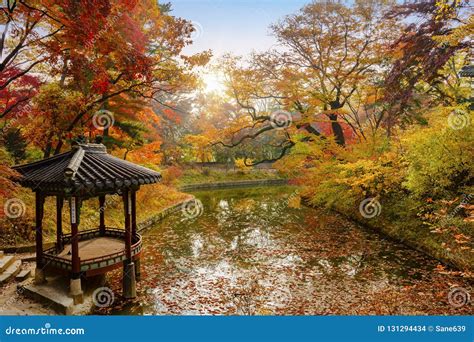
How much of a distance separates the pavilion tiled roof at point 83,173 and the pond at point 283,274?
10.3 feet

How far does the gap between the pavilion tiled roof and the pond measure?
3.13 metres

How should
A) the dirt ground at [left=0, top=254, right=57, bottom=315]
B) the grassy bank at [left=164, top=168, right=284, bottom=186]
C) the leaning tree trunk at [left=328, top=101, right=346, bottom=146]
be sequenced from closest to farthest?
the dirt ground at [left=0, top=254, right=57, bottom=315] → the leaning tree trunk at [left=328, top=101, right=346, bottom=146] → the grassy bank at [left=164, top=168, right=284, bottom=186]

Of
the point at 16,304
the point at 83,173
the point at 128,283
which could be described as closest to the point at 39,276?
the point at 16,304

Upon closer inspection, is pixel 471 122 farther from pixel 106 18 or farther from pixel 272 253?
pixel 106 18

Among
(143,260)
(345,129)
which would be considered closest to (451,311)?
(143,260)

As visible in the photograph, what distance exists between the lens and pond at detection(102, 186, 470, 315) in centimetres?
795

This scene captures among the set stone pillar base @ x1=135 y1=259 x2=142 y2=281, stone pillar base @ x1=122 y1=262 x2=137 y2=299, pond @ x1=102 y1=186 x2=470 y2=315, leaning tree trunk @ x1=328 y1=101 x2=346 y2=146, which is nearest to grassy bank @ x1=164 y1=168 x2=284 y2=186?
leaning tree trunk @ x1=328 y1=101 x2=346 y2=146

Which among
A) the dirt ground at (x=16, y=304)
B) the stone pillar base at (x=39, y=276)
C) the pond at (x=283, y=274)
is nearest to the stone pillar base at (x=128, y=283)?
the pond at (x=283, y=274)

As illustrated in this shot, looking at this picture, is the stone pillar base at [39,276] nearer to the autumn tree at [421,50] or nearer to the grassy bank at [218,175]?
the autumn tree at [421,50]

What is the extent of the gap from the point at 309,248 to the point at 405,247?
3.76m

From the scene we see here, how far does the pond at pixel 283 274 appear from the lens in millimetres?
7953

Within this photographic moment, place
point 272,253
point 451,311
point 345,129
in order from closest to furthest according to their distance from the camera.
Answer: point 451,311 < point 272,253 < point 345,129

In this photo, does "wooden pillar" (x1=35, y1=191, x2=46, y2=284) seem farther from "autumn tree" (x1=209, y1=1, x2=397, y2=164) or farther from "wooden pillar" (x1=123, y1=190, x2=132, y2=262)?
"autumn tree" (x1=209, y1=1, x2=397, y2=164)

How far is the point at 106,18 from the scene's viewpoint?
10047 millimetres
